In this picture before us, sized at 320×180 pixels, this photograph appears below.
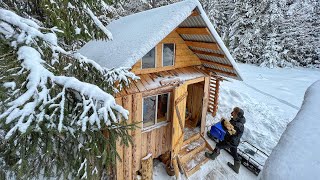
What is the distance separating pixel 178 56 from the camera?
730 cm

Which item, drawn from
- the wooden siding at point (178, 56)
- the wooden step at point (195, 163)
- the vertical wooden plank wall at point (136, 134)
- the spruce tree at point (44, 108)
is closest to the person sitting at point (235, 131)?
the wooden step at point (195, 163)

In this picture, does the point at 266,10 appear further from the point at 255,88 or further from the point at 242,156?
the point at 242,156

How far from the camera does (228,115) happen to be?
35.0 ft

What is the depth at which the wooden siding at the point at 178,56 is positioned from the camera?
259 inches

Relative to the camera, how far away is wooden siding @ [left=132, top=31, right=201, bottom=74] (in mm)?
6566

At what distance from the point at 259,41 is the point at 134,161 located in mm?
21939

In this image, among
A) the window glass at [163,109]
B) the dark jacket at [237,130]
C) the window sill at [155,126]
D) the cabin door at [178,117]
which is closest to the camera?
the window sill at [155,126]

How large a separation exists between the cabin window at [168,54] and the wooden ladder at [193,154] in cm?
336

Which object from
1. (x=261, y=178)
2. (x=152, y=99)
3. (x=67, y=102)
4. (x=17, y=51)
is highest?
(x=17, y=51)

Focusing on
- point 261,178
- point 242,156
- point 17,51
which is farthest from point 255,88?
point 17,51

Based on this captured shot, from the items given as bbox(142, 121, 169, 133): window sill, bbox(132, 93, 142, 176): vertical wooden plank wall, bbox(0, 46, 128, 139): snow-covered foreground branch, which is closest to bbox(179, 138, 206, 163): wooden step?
bbox(142, 121, 169, 133): window sill

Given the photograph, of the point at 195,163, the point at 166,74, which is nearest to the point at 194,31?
the point at 166,74

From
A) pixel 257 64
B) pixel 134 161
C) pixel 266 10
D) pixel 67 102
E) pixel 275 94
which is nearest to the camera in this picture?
pixel 67 102

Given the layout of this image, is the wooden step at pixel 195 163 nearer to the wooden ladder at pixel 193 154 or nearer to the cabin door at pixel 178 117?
the wooden ladder at pixel 193 154
